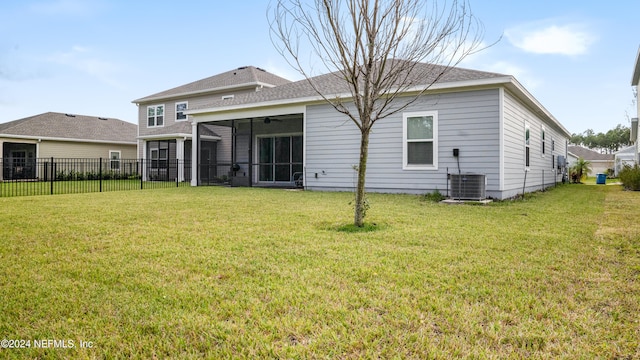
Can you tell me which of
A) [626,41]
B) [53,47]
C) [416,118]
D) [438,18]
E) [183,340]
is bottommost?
[183,340]

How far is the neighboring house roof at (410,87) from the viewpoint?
363 inches

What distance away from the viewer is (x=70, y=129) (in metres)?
23.8

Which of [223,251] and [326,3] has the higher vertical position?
[326,3]

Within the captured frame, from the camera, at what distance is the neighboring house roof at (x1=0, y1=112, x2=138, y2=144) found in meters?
21.5

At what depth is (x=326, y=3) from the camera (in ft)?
16.3

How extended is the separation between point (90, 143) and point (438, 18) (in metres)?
24.7

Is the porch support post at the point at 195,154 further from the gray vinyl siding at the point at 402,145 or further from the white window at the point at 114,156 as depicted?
the white window at the point at 114,156

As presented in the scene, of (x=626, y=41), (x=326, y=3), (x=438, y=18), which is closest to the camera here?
(x=326, y=3)

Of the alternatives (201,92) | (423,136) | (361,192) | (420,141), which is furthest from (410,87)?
(201,92)

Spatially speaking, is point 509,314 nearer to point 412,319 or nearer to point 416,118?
point 412,319

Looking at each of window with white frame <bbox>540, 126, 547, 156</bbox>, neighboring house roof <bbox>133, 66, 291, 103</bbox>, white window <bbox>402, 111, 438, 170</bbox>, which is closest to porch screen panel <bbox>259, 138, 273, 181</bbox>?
neighboring house roof <bbox>133, 66, 291, 103</bbox>

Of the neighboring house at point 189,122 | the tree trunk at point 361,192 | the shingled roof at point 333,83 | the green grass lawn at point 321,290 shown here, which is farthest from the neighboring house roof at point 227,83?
the green grass lawn at point 321,290

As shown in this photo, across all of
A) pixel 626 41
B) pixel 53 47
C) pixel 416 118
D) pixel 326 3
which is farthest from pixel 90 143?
pixel 626 41

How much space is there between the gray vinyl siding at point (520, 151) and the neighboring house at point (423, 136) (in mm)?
27
